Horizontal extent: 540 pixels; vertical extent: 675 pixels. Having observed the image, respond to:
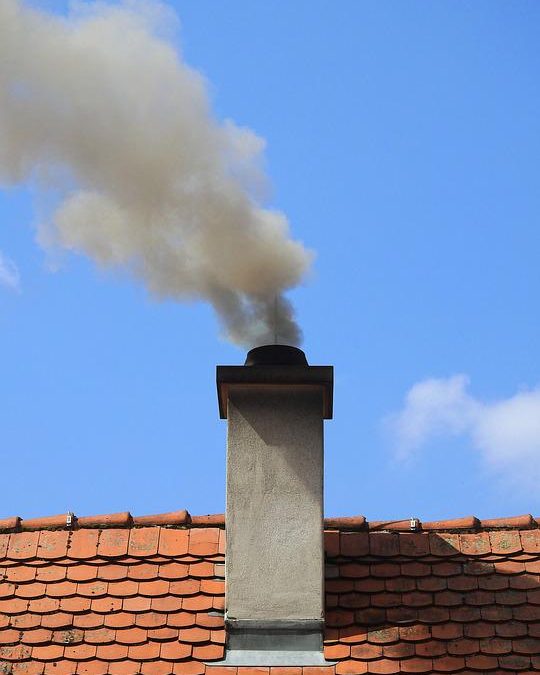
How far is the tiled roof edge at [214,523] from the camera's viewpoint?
397 inches

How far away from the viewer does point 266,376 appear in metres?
9.72

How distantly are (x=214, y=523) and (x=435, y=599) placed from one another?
159cm

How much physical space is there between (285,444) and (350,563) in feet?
3.15

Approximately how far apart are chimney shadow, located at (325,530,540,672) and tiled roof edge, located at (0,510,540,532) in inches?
2.1

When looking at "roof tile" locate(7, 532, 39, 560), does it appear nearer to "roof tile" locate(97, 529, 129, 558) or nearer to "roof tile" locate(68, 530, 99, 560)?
"roof tile" locate(68, 530, 99, 560)

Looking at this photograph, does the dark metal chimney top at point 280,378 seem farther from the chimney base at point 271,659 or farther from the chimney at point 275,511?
the chimney base at point 271,659

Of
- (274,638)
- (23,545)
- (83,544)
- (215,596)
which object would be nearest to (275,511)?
(215,596)

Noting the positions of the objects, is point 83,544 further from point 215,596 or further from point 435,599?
point 435,599

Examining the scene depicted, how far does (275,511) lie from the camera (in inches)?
375

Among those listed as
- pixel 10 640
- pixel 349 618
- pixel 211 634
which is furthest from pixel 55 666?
pixel 349 618

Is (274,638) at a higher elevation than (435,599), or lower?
lower

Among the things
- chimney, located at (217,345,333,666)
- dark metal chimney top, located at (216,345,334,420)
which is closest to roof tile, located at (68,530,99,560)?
chimney, located at (217,345,333,666)

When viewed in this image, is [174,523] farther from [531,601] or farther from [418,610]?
[531,601]

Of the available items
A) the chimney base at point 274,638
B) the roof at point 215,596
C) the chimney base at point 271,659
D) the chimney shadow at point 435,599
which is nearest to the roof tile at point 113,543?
the roof at point 215,596
